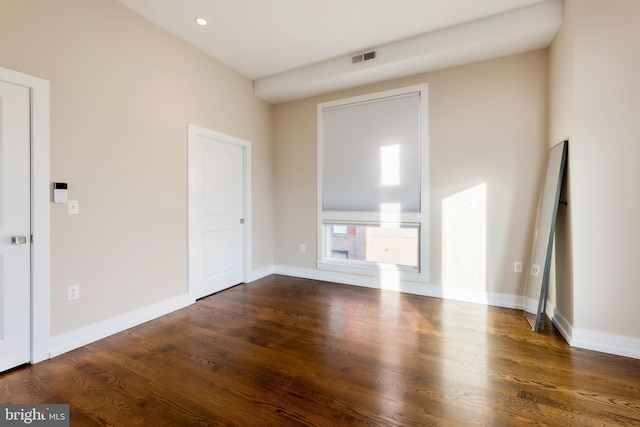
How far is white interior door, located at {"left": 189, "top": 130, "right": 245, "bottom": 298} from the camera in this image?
11.4 ft

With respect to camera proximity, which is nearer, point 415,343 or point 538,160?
point 415,343

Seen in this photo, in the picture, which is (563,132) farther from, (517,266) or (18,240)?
(18,240)

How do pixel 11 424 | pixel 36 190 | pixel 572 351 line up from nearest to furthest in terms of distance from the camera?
pixel 11 424
pixel 36 190
pixel 572 351

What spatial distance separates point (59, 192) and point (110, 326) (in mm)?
1290

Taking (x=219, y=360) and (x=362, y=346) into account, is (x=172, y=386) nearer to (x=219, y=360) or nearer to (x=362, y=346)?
(x=219, y=360)

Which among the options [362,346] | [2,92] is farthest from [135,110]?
[362,346]

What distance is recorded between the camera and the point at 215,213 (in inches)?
150

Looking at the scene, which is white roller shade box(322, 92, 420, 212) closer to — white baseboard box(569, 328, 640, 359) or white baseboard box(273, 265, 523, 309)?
white baseboard box(273, 265, 523, 309)

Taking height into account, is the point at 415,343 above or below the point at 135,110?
below

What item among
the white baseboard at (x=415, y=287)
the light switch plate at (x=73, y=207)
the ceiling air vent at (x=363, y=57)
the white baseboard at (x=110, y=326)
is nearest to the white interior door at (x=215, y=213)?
the white baseboard at (x=110, y=326)

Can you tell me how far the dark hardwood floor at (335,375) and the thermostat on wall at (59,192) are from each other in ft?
4.12

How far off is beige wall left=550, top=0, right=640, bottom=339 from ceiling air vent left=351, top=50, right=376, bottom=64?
1860 millimetres

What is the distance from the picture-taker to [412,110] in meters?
3.76

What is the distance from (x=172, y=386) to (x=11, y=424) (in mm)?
806
